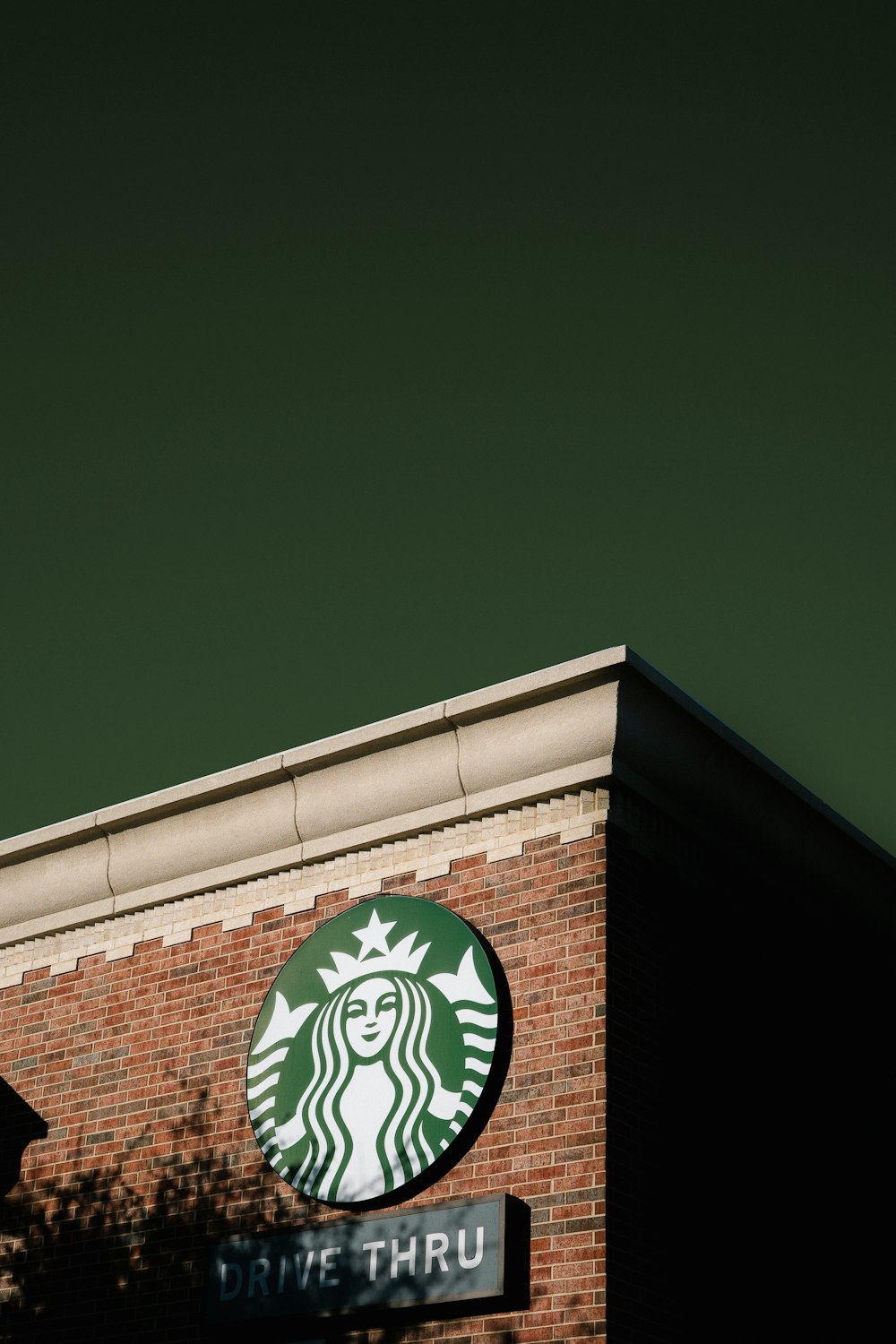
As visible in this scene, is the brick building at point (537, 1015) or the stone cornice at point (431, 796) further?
the stone cornice at point (431, 796)

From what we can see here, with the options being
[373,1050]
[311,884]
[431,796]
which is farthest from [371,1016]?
[431,796]

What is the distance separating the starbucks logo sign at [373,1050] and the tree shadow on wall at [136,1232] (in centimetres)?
47

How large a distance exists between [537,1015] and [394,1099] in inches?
50.2

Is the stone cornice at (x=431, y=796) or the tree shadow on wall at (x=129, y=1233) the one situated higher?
the stone cornice at (x=431, y=796)

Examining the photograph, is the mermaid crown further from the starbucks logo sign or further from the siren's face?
the siren's face

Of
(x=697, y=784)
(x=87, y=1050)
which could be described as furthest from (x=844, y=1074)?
(x=87, y=1050)

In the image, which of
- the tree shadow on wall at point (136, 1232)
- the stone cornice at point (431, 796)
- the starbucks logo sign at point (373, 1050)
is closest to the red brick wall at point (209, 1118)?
the tree shadow on wall at point (136, 1232)

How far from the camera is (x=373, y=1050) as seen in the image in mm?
12711

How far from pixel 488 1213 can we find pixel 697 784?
3.91 meters

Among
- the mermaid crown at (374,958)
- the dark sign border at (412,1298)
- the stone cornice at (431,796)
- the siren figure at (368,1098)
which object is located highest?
the stone cornice at (431,796)

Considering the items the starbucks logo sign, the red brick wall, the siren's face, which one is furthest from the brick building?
the siren's face

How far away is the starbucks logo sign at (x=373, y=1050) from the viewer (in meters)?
12.3

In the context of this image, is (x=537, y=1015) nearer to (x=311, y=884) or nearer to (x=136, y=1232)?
(x=311, y=884)

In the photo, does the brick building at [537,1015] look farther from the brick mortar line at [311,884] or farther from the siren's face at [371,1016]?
the siren's face at [371,1016]
